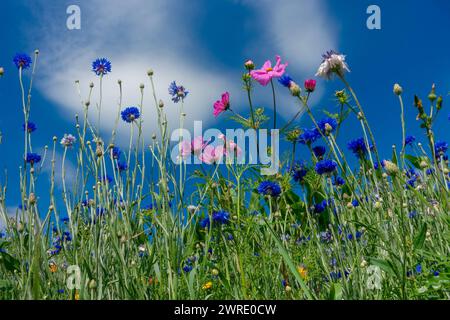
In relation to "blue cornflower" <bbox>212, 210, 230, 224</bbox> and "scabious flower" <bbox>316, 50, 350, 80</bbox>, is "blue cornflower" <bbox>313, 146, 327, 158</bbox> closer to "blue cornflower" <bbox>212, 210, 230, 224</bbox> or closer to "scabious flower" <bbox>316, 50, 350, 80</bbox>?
"scabious flower" <bbox>316, 50, 350, 80</bbox>

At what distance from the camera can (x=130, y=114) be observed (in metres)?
1.66

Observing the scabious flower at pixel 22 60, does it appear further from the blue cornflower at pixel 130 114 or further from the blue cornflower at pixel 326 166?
the blue cornflower at pixel 326 166

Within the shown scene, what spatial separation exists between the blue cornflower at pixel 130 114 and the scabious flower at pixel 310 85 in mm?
518

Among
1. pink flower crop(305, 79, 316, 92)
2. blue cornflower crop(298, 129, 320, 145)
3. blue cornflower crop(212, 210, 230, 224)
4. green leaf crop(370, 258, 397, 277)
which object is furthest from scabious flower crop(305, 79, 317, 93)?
green leaf crop(370, 258, 397, 277)

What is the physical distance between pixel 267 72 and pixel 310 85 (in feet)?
0.56

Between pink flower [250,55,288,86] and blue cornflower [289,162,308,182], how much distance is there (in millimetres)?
284

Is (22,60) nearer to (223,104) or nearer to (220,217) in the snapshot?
(223,104)

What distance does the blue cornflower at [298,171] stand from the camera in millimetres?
1629

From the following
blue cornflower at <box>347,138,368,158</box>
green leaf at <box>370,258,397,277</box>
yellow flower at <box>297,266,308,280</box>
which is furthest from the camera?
blue cornflower at <box>347,138,368,158</box>

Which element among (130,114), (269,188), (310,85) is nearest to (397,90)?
(310,85)

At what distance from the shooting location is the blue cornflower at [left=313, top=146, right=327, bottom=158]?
166 cm

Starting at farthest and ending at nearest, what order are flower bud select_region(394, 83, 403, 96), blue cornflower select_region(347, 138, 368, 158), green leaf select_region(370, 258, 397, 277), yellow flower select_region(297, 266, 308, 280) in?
1. blue cornflower select_region(347, 138, 368, 158)
2. yellow flower select_region(297, 266, 308, 280)
3. flower bud select_region(394, 83, 403, 96)
4. green leaf select_region(370, 258, 397, 277)

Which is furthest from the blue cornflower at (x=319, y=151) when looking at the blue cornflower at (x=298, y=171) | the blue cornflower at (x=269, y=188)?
the blue cornflower at (x=269, y=188)
